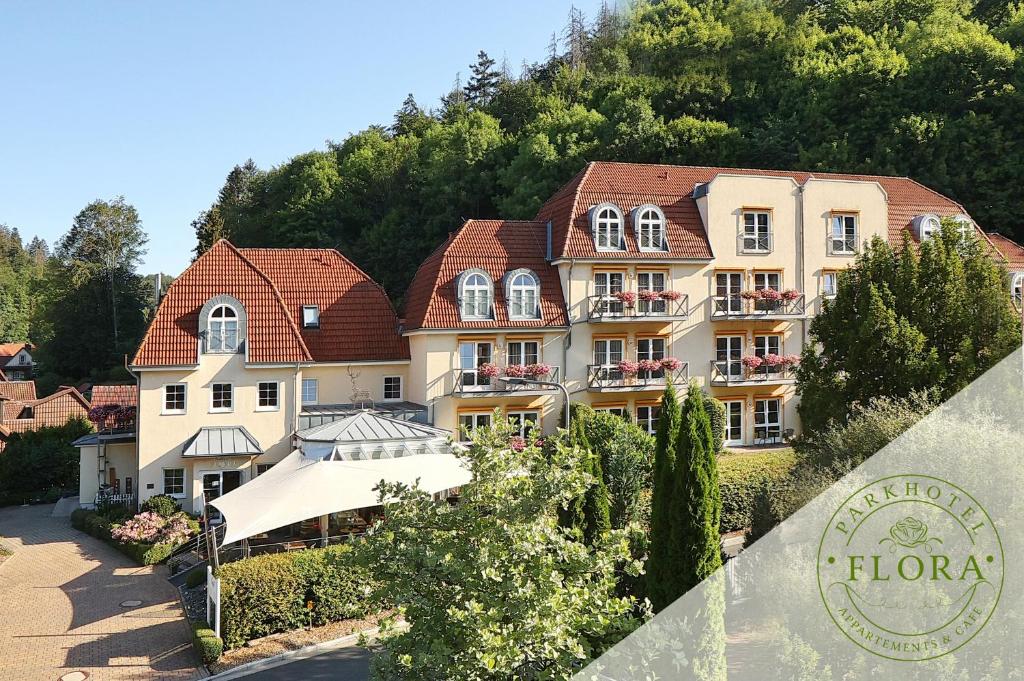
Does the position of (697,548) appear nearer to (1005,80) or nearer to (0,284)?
(1005,80)

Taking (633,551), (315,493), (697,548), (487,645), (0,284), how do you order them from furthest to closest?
(0,284)
(315,493)
(633,551)
(697,548)
(487,645)

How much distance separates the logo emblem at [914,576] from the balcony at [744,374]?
22623mm

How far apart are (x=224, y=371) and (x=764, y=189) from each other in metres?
24.3

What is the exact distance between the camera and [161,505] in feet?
91.1

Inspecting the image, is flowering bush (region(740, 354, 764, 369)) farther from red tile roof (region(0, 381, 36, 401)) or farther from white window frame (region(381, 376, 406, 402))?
red tile roof (region(0, 381, 36, 401))

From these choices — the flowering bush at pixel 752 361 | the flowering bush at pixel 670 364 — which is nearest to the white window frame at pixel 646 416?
the flowering bush at pixel 670 364

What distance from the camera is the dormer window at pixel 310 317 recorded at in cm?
3238

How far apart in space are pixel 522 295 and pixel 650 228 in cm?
653

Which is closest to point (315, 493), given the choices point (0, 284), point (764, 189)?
point (764, 189)

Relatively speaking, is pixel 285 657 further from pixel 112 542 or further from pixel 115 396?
pixel 115 396

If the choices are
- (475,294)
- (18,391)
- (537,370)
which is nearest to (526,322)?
(537,370)

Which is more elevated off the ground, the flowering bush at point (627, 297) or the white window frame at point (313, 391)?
the flowering bush at point (627, 297)

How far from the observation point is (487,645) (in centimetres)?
922

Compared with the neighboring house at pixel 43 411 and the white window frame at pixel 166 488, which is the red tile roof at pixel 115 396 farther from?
the neighboring house at pixel 43 411
